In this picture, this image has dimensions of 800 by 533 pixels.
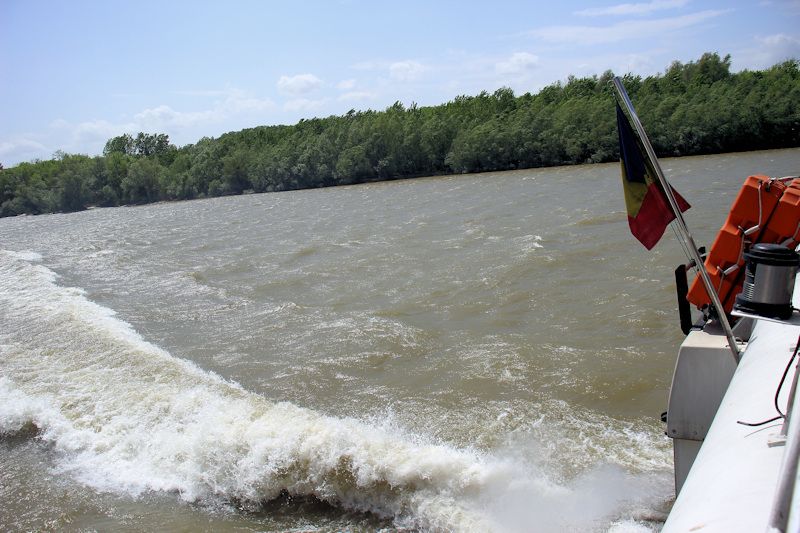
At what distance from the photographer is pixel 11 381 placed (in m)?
8.55

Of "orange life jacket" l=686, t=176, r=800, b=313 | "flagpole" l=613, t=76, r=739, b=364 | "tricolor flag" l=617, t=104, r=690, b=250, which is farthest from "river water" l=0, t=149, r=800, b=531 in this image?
"tricolor flag" l=617, t=104, r=690, b=250

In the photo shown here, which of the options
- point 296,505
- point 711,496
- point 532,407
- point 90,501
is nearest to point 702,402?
point 711,496

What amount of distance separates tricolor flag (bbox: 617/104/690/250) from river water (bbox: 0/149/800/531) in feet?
5.99

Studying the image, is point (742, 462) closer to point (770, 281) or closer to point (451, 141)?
point (770, 281)

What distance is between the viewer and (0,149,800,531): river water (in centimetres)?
513

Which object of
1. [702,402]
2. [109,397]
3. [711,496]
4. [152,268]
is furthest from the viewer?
[152,268]

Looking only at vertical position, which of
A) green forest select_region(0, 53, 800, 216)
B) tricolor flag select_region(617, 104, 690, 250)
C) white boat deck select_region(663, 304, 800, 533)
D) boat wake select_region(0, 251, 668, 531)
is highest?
green forest select_region(0, 53, 800, 216)

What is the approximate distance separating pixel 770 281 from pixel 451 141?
2422 inches

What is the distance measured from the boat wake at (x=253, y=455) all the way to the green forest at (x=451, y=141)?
147 ft

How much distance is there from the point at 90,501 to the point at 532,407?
3.92 m

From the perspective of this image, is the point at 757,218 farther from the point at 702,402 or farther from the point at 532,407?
the point at 532,407

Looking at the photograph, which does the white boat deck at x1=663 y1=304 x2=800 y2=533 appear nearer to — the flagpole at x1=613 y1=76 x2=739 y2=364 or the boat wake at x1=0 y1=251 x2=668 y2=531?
the flagpole at x1=613 y1=76 x2=739 y2=364

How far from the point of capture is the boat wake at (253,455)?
192 inches

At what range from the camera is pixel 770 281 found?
11.4ft
